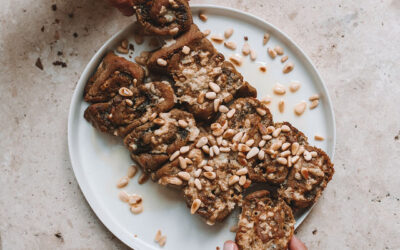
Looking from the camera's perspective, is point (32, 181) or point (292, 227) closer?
point (292, 227)

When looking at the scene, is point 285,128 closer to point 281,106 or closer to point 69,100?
point 281,106

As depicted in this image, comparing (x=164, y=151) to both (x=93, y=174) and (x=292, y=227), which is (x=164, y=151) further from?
(x=292, y=227)

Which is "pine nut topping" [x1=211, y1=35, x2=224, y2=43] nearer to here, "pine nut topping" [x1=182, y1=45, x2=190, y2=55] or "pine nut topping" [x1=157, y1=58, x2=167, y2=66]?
"pine nut topping" [x1=182, y1=45, x2=190, y2=55]

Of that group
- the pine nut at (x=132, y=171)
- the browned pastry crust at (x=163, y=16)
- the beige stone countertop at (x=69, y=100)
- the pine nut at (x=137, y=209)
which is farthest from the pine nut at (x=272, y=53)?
the pine nut at (x=137, y=209)

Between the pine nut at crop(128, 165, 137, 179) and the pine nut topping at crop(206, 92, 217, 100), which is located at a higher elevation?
the pine nut topping at crop(206, 92, 217, 100)

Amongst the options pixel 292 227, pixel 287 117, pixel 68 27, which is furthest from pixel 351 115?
pixel 68 27

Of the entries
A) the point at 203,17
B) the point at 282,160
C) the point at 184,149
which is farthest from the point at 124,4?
the point at 282,160

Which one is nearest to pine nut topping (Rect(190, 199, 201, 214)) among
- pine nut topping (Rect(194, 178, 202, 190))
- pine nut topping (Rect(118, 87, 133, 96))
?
pine nut topping (Rect(194, 178, 202, 190))
